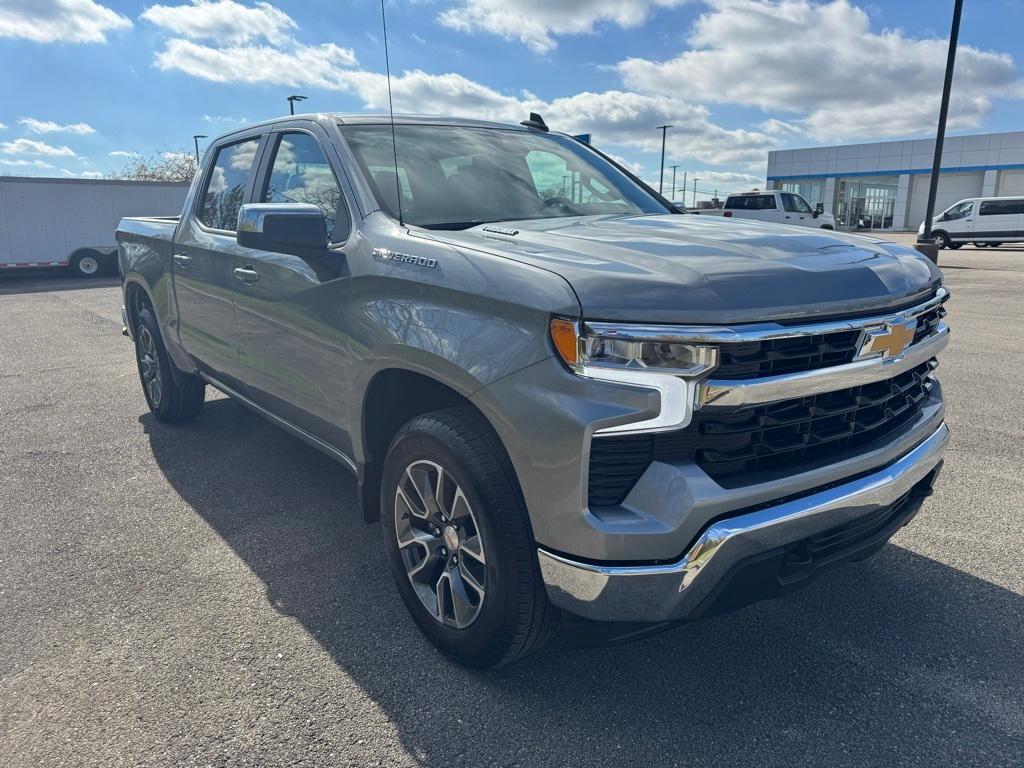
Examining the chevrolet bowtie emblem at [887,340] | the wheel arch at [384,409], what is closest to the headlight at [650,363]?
the chevrolet bowtie emblem at [887,340]

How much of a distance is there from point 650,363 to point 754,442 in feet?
1.32

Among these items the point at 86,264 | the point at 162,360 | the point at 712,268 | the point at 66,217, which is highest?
the point at 712,268

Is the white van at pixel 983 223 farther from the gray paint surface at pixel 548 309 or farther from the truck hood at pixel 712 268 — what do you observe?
the gray paint surface at pixel 548 309

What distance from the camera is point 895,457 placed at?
2.45 m

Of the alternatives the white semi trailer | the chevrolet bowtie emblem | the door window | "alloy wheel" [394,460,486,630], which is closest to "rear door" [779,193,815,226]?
the door window

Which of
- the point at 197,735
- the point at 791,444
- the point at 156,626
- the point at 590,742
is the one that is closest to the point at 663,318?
the point at 791,444

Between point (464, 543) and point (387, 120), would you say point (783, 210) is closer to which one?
point (387, 120)

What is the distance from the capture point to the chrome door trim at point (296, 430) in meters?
3.15

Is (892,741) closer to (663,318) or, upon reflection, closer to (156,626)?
(663,318)

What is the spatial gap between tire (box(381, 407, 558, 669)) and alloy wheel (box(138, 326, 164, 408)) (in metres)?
3.30

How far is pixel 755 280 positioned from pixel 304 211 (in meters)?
1.64

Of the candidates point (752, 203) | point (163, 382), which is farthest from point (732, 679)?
point (752, 203)

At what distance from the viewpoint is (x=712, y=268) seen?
2139 millimetres

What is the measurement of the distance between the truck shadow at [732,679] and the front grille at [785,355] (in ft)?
3.61
